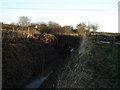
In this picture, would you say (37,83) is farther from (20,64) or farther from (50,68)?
(50,68)

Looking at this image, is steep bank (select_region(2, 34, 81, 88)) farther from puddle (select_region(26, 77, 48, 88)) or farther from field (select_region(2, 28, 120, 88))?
puddle (select_region(26, 77, 48, 88))

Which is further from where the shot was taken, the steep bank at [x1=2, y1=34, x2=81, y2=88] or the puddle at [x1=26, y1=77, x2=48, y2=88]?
the puddle at [x1=26, y1=77, x2=48, y2=88]

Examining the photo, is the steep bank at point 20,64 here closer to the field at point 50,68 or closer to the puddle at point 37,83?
the field at point 50,68

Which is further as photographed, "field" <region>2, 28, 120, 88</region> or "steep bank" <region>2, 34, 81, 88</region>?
"steep bank" <region>2, 34, 81, 88</region>

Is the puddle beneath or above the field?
beneath

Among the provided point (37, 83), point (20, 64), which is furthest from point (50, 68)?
point (20, 64)

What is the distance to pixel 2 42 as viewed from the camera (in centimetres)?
904

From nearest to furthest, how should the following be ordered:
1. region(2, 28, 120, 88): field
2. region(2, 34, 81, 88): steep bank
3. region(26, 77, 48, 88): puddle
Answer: region(2, 28, 120, 88): field, region(2, 34, 81, 88): steep bank, region(26, 77, 48, 88): puddle

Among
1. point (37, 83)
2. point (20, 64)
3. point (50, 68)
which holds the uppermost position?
point (20, 64)

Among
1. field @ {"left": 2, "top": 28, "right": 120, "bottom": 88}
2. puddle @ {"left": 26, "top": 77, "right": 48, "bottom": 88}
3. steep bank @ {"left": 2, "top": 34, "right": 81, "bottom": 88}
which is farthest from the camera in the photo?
puddle @ {"left": 26, "top": 77, "right": 48, "bottom": 88}

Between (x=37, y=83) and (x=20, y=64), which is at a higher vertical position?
(x=20, y=64)

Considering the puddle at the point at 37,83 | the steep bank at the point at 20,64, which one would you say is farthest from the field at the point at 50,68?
the puddle at the point at 37,83

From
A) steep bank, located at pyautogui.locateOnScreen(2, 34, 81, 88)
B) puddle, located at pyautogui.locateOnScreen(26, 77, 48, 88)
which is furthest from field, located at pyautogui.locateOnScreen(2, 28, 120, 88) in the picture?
puddle, located at pyautogui.locateOnScreen(26, 77, 48, 88)

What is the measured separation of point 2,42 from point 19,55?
5.90ft
